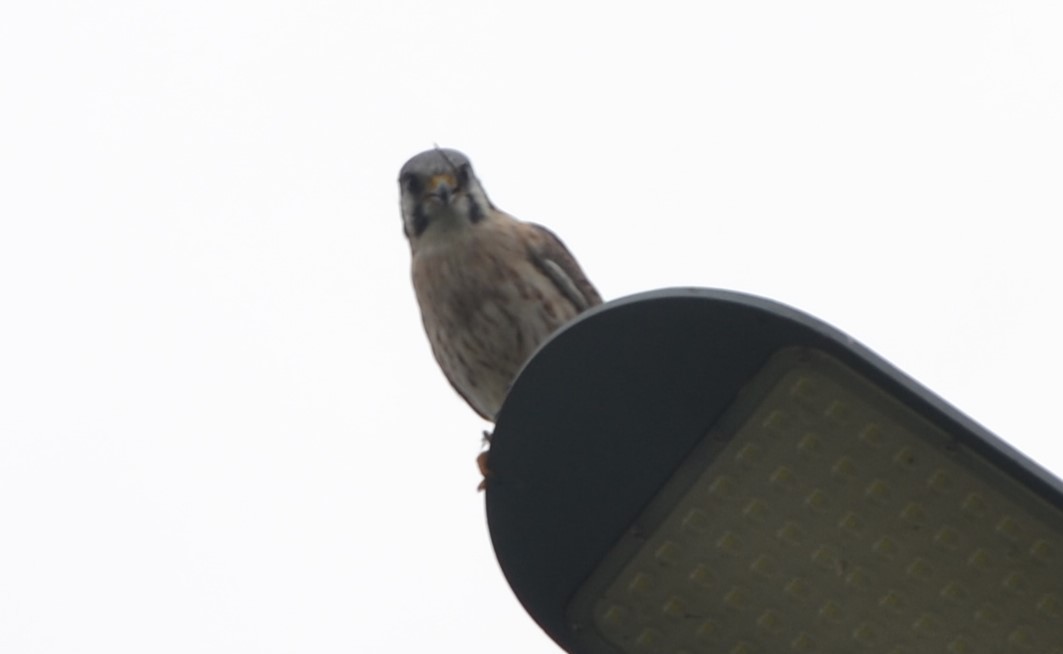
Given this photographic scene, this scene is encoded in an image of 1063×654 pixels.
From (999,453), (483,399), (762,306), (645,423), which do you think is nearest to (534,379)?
(645,423)

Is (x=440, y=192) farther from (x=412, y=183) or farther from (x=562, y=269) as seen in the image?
(x=562, y=269)

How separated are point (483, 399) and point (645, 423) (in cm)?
335

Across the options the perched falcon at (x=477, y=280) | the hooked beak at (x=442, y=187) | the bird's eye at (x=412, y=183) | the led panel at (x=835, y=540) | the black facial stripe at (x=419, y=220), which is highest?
the bird's eye at (x=412, y=183)

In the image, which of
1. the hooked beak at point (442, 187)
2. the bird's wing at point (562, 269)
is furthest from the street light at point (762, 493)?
the hooked beak at point (442, 187)

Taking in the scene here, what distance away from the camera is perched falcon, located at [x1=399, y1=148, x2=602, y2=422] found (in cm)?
583

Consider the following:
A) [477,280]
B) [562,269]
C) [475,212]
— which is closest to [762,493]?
[477,280]

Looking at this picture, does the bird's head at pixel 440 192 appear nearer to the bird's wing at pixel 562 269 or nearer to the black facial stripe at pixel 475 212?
the black facial stripe at pixel 475 212

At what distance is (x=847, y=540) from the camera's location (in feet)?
8.74

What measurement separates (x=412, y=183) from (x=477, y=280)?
474mm

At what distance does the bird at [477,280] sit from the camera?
5.83 metres

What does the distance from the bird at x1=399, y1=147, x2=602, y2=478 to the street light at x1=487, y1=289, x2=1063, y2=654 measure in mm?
2949

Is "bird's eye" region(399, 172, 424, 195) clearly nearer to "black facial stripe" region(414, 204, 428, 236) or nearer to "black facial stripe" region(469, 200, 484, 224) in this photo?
"black facial stripe" region(414, 204, 428, 236)

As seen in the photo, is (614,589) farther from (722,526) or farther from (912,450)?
(912,450)

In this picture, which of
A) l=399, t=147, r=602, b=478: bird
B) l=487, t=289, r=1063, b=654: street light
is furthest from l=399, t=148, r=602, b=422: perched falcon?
l=487, t=289, r=1063, b=654: street light
